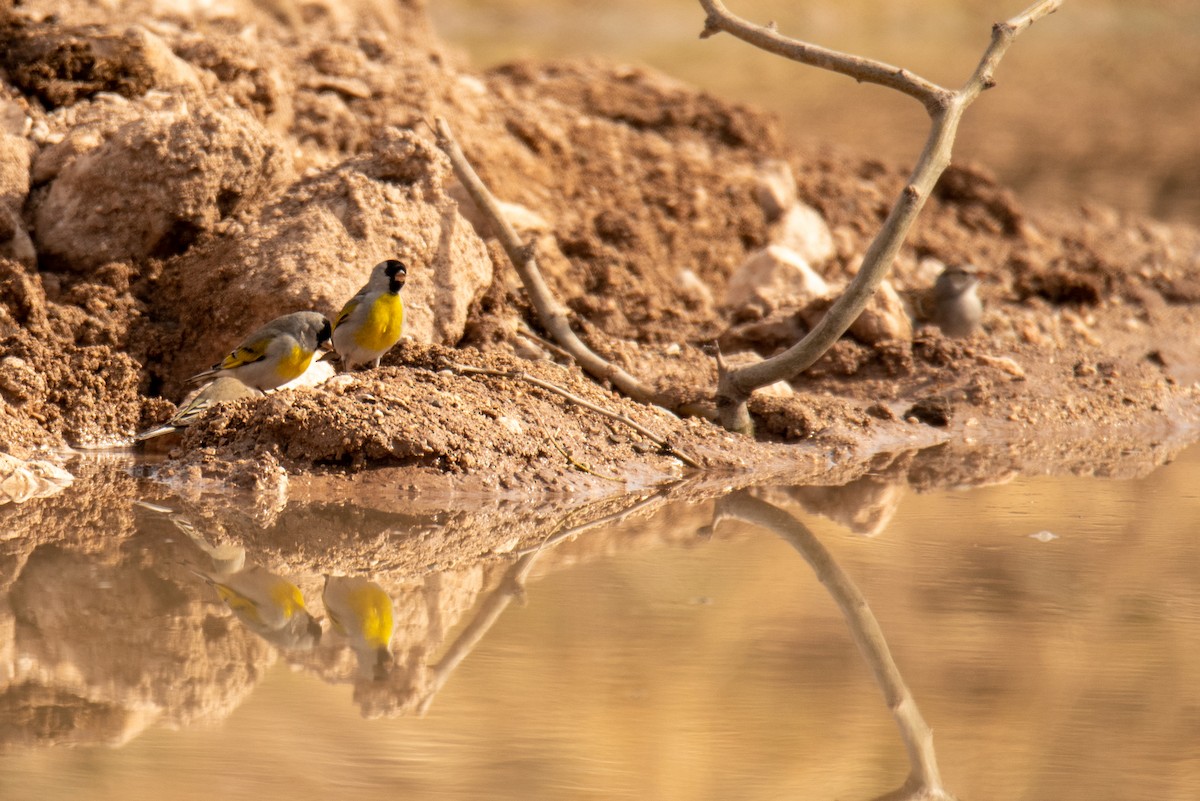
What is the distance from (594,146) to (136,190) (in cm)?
392

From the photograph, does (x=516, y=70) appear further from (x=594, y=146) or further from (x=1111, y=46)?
(x=1111, y=46)

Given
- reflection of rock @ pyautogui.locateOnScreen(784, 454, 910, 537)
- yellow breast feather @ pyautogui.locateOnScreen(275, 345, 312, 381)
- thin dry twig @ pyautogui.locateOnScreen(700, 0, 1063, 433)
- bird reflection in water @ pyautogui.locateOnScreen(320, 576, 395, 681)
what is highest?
thin dry twig @ pyautogui.locateOnScreen(700, 0, 1063, 433)

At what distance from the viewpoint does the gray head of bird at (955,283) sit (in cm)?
898

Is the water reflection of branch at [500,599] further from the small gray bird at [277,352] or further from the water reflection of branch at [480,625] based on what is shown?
the small gray bird at [277,352]

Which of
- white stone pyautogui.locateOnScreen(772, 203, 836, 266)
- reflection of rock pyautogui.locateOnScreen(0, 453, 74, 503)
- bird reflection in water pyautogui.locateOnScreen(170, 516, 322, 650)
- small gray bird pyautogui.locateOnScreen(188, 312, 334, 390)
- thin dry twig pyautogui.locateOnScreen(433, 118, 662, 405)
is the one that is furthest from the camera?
white stone pyautogui.locateOnScreen(772, 203, 836, 266)

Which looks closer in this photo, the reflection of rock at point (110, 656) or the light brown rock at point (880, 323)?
the reflection of rock at point (110, 656)

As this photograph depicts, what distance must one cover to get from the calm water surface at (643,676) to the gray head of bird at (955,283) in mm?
3356

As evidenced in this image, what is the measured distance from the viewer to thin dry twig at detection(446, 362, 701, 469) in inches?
265

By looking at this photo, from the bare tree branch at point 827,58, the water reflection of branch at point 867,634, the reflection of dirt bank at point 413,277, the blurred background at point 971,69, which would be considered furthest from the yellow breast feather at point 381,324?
the blurred background at point 971,69

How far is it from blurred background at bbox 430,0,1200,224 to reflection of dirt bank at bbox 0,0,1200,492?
13.9ft

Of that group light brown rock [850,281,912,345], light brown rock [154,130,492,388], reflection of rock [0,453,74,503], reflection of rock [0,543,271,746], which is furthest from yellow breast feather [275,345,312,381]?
light brown rock [850,281,912,345]

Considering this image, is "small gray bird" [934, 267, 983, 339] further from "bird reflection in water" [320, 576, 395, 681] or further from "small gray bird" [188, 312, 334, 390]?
"bird reflection in water" [320, 576, 395, 681]

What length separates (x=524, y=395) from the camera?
6820 millimetres

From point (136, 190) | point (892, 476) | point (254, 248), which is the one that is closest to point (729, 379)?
point (892, 476)
